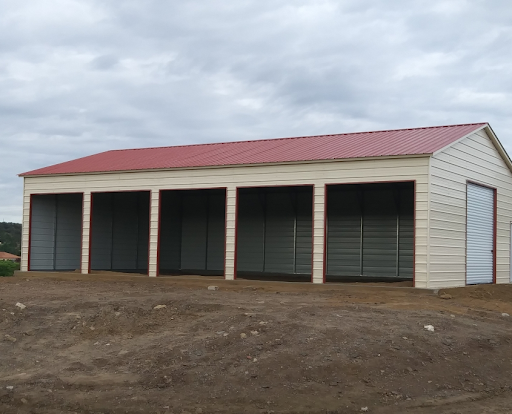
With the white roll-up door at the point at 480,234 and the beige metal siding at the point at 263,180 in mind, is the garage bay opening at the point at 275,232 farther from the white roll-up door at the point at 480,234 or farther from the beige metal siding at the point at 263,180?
the white roll-up door at the point at 480,234

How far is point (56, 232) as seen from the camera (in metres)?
25.4

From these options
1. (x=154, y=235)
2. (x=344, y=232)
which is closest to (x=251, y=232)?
(x=344, y=232)

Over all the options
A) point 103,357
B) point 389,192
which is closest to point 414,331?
point 103,357

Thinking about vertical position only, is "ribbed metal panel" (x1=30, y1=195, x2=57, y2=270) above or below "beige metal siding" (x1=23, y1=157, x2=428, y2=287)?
below

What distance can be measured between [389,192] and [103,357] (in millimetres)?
16167

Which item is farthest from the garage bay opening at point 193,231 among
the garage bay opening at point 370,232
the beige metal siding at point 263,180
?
the beige metal siding at point 263,180

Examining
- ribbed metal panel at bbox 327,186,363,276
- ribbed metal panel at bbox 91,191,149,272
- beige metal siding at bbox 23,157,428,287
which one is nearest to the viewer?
beige metal siding at bbox 23,157,428,287

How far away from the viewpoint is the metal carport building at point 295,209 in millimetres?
18047

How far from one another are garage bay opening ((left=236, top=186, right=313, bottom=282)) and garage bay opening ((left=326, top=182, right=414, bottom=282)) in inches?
39.6

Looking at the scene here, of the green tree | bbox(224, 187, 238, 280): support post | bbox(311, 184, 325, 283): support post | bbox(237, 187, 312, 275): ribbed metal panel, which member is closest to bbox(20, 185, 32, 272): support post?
bbox(237, 187, 312, 275): ribbed metal panel

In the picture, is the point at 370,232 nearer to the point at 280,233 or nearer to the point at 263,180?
the point at 280,233

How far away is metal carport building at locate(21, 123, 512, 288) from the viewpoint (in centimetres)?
1805

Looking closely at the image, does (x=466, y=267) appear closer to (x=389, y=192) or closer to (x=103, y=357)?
(x=389, y=192)

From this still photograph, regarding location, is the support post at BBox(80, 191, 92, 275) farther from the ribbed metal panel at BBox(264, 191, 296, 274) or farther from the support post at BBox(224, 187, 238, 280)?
the ribbed metal panel at BBox(264, 191, 296, 274)
